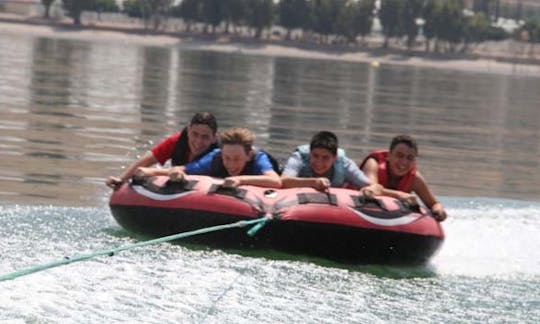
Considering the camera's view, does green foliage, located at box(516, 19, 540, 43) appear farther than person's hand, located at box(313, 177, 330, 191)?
Yes

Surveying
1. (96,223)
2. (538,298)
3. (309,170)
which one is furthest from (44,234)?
(538,298)

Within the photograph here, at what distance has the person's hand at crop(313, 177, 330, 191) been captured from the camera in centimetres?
1089

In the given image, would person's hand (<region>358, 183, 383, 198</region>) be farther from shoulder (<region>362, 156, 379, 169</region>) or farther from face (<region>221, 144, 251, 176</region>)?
face (<region>221, 144, 251, 176</region>)

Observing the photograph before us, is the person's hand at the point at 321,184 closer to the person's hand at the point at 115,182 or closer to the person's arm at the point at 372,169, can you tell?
the person's arm at the point at 372,169

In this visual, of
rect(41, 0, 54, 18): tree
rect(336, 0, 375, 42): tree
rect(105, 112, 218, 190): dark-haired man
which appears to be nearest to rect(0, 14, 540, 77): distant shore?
rect(336, 0, 375, 42): tree

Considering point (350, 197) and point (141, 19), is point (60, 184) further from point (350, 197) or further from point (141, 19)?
point (141, 19)

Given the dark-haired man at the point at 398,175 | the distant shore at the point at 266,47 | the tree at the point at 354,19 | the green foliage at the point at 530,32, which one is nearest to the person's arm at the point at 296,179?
the dark-haired man at the point at 398,175

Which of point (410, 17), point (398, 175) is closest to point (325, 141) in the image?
point (398, 175)

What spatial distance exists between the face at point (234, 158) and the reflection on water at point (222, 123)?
2439mm

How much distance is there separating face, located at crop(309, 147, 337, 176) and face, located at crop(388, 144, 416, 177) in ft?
1.58

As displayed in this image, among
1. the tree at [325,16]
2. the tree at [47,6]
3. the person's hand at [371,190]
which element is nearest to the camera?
the person's hand at [371,190]

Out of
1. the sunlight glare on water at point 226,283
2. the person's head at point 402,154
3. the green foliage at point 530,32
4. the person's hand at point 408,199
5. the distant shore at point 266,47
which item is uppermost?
the person's head at point 402,154

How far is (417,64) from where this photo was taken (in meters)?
110

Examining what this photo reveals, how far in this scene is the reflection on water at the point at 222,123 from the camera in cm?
1645
